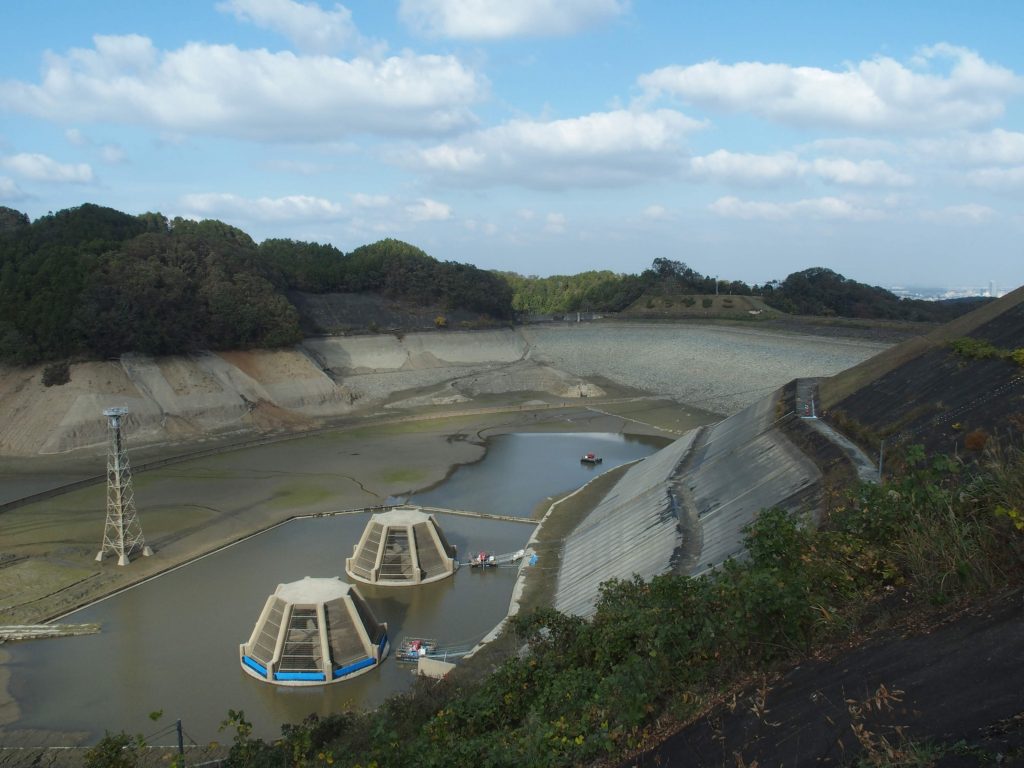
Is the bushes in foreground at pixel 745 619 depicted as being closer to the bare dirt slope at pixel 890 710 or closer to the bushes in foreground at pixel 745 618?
the bushes in foreground at pixel 745 618

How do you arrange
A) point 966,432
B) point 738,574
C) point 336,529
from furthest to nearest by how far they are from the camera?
point 336,529 → point 966,432 → point 738,574

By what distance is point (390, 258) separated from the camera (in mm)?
78750

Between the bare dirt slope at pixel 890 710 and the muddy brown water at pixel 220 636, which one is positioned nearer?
the bare dirt slope at pixel 890 710

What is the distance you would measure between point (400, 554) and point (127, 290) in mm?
32935

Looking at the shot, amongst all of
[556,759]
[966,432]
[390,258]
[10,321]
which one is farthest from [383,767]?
[390,258]

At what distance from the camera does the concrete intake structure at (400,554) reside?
21.7m

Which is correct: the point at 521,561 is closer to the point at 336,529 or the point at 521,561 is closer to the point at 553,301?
the point at 336,529

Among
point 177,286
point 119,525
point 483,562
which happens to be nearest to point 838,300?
point 177,286

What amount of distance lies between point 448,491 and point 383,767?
82.1 ft

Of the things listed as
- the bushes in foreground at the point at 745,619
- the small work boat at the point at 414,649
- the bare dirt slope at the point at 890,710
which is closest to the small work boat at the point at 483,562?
the small work boat at the point at 414,649

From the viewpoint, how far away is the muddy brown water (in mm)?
15156

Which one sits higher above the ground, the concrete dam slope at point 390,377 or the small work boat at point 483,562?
the concrete dam slope at point 390,377

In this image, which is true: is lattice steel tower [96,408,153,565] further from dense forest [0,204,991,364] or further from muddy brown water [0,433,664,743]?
dense forest [0,204,991,364]

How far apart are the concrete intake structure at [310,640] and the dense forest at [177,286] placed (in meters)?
33.5
